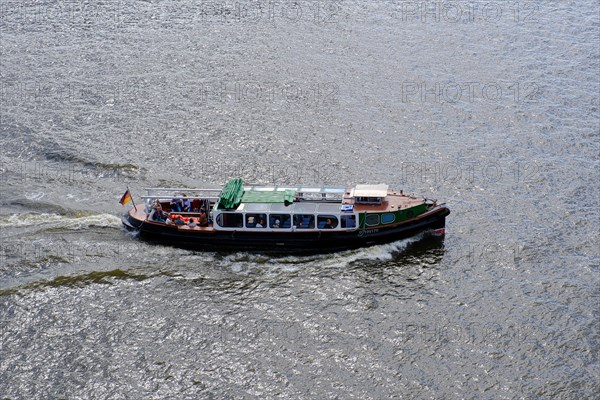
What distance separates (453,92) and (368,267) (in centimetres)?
3006

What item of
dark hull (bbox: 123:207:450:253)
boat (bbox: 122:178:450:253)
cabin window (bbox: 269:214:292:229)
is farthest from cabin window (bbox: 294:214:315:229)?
dark hull (bbox: 123:207:450:253)

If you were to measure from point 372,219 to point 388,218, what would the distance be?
1.26 m

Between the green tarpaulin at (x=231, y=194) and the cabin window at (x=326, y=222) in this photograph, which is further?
the green tarpaulin at (x=231, y=194)

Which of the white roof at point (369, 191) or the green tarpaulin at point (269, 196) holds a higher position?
the white roof at point (369, 191)

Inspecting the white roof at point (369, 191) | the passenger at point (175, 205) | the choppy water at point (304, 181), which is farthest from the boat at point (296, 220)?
the choppy water at point (304, 181)

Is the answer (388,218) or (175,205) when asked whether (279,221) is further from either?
(175,205)

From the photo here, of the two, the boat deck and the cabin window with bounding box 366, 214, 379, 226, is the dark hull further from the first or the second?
the boat deck

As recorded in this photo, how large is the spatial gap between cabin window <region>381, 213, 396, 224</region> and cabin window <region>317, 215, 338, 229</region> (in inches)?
142

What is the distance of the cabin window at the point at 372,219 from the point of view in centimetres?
6762

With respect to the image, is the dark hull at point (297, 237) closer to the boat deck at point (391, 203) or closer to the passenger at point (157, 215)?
the passenger at point (157, 215)

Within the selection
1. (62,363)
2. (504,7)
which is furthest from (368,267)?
(504,7)

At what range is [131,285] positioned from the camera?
63406 mm

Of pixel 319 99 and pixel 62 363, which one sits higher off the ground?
pixel 319 99

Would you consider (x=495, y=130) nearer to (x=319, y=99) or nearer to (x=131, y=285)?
(x=319, y=99)
